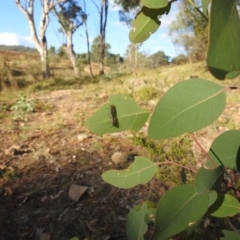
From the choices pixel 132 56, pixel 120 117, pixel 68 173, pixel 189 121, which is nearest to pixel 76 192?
pixel 68 173

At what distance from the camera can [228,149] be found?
38 cm

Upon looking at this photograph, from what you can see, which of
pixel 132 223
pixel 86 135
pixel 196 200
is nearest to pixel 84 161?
pixel 86 135

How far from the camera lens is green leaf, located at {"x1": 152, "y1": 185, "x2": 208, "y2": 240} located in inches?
12.5

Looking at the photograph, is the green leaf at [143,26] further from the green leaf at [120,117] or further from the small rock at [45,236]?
the small rock at [45,236]

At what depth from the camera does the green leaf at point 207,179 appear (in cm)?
34

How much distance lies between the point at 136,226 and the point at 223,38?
0.39m

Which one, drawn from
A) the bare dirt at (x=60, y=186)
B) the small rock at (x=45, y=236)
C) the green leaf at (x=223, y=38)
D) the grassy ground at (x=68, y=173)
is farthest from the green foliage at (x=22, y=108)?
the green leaf at (x=223, y=38)

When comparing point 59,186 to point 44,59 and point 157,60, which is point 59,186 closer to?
point 44,59

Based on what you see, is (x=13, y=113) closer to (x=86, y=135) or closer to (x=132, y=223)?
(x=86, y=135)

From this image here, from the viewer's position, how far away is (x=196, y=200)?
0.34 meters

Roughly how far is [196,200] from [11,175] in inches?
69.7

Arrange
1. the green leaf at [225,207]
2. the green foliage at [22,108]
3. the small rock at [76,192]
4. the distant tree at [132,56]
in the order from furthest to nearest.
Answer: the distant tree at [132,56] → the green foliage at [22,108] → the small rock at [76,192] → the green leaf at [225,207]

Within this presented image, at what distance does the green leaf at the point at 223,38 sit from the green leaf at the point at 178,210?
177 mm

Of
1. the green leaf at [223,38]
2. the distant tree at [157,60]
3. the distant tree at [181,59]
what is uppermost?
the green leaf at [223,38]
